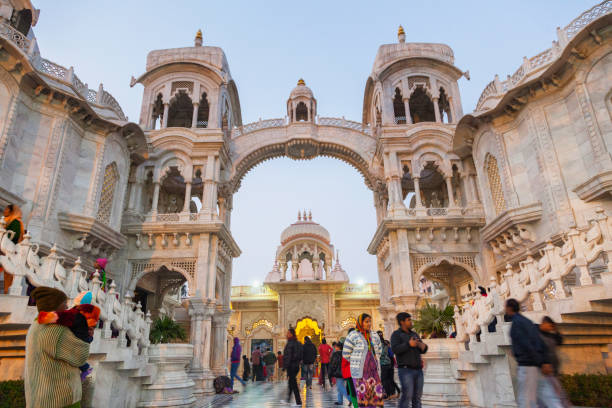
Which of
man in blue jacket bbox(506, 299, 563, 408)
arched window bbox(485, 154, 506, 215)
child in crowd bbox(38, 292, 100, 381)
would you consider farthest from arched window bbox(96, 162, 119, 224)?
arched window bbox(485, 154, 506, 215)

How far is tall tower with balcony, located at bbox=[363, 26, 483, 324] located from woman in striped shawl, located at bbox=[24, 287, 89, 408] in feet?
43.0

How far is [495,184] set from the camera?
15.0 m

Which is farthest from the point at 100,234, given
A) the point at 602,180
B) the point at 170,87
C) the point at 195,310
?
the point at 602,180

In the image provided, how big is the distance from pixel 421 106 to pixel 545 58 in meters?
9.30

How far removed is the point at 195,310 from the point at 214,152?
6879 millimetres

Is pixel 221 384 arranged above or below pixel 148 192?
below

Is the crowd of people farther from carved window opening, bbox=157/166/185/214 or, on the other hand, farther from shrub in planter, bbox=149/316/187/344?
carved window opening, bbox=157/166/185/214

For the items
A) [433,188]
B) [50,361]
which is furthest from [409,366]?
[433,188]

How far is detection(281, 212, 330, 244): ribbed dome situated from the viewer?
91.4ft

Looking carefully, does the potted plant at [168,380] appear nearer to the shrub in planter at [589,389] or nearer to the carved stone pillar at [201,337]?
the carved stone pillar at [201,337]

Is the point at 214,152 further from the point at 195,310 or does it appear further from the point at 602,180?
the point at 602,180

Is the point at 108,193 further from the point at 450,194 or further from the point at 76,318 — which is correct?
the point at 450,194

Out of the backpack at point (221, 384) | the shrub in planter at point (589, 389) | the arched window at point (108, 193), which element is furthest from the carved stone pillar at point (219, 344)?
the shrub in planter at point (589, 389)

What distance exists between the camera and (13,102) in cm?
1154
